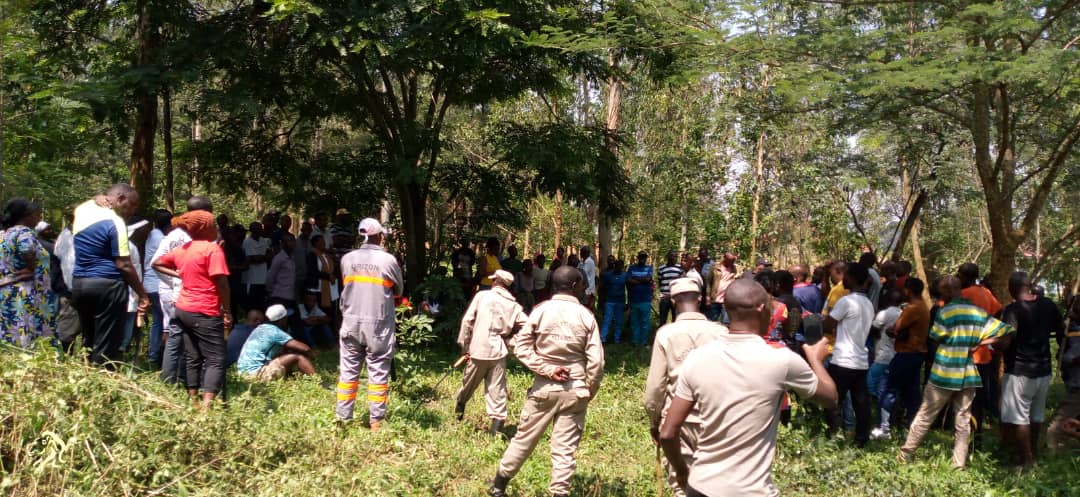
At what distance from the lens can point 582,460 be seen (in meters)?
6.45

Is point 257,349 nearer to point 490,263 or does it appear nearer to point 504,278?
point 504,278

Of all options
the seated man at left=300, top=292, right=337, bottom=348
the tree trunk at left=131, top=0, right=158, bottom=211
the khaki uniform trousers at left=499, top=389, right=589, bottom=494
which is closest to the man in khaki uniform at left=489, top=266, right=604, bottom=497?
the khaki uniform trousers at left=499, top=389, right=589, bottom=494

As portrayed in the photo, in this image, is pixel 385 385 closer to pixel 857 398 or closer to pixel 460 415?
pixel 460 415

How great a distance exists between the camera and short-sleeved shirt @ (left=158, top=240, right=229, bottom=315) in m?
5.93

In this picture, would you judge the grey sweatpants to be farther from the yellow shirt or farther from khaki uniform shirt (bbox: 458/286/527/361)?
the yellow shirt

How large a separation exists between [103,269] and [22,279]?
2.08 ft

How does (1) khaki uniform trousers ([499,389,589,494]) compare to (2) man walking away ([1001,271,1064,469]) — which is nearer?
(1) khaki uniform trousers ([499,389,589,494])

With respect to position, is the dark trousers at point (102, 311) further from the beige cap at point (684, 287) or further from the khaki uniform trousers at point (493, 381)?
the beige cap at point (684, 287)

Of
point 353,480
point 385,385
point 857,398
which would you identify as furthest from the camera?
point 857,398

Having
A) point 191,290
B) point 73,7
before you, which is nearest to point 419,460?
point 191,290

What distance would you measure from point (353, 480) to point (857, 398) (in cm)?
477

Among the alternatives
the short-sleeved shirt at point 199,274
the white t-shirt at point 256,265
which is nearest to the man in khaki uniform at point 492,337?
the short-sleeved shirt at point 199,274

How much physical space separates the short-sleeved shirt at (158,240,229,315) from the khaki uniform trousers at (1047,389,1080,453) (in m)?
7.43

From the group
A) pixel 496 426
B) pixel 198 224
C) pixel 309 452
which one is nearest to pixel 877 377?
pixel 496 426
